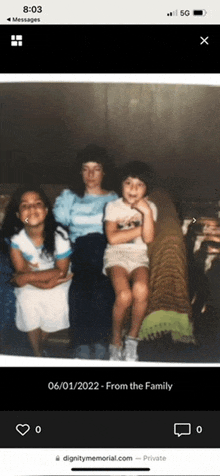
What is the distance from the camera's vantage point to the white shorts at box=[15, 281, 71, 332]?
936 millimetres

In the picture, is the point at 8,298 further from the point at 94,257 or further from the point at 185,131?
the point at 185,131

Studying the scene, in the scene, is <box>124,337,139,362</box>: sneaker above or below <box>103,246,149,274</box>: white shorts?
below

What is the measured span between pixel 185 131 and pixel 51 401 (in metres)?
0.57

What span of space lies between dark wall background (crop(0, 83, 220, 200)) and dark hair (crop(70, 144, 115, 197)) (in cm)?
1

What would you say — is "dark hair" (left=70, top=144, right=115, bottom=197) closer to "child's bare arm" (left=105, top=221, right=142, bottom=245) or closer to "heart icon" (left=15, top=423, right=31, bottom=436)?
"child's bare arm" (left=105, top=221, right=142, bottom=245)

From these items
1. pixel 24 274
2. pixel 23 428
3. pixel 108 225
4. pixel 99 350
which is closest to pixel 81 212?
pixel 108 225

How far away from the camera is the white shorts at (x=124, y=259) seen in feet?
3.06

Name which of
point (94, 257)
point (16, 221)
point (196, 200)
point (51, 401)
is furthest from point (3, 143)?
point (51, 401)

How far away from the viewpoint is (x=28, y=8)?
2.86ft

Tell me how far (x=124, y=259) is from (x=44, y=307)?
181 mm

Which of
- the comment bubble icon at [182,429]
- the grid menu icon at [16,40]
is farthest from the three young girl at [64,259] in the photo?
the grid menu icon at [16,40]

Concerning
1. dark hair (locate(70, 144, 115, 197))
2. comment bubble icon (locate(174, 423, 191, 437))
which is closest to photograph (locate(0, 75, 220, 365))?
dark hair (locate(70, 144, 115, 197))

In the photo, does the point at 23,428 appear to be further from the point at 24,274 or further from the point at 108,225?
the point at 108,225

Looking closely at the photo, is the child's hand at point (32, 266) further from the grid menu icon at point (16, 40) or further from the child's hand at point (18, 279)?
the grid menu icon at point (16, 40)
